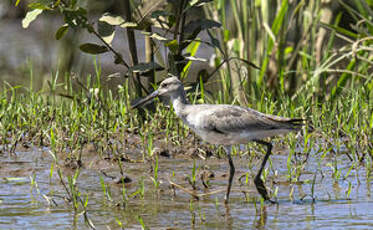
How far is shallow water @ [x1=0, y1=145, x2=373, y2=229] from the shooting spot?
4328 millimetres

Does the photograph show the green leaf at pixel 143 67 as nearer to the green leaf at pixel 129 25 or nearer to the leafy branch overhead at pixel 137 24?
the leafy branch overhead at pixel 137 24

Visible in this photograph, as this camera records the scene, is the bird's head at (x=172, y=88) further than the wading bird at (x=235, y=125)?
Yes

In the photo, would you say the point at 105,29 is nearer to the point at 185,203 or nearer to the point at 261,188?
the point at 185,203

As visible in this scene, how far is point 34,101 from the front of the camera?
7422 millimetres

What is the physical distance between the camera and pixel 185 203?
485 centimetres

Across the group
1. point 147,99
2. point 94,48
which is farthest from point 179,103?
point 94,48

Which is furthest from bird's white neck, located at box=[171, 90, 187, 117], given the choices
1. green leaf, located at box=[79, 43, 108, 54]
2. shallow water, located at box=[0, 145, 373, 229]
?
green leaf, located at box=[79, 43, 108, 54]

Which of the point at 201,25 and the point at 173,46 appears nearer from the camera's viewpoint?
the point at 173,46

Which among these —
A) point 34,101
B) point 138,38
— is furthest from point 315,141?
point 138,38

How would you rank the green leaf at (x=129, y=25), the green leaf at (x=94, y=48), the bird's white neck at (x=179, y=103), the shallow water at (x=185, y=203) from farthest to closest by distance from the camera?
1. the green leaf at (x=94, y=48)
2. the green leaf at (x=129, y=25)
3. the bird's white neck at (x=179, y=103)
4. the shallow water at (x=185, y=203)

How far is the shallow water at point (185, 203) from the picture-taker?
170 inches

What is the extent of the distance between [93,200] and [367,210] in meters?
1.78

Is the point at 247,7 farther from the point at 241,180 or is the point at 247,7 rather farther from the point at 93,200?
the point at 93,200

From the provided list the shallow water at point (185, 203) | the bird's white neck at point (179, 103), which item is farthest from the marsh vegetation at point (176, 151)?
the bird's white neck at point (179, 103)
